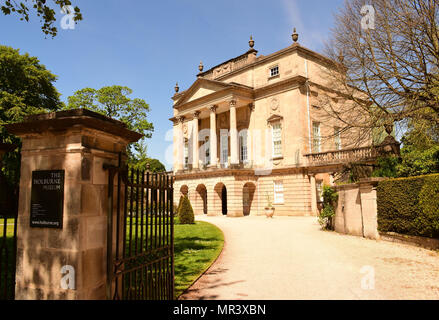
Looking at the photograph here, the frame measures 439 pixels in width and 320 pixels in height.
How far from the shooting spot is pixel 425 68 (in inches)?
457

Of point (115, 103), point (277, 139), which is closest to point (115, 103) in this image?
point (115, 103)

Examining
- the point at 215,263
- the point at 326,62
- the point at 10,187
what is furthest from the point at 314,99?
the point at 10,187

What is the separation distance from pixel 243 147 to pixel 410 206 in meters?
22.9

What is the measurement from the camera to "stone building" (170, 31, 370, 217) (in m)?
27.1

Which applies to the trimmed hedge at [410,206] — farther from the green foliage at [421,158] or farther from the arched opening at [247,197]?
the arched opening at [247,197]

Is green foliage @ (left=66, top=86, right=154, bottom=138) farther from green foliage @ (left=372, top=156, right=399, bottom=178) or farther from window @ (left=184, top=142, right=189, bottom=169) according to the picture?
green foliage @ (left=372, top=156, right=399, bottom=178)

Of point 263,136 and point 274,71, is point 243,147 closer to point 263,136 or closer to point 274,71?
point 263,136

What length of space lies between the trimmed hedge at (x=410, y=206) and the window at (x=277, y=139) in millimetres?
17133

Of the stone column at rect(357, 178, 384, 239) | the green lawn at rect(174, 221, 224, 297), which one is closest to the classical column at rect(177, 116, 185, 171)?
the green lawn at rect(174, 221, 224, 297)
